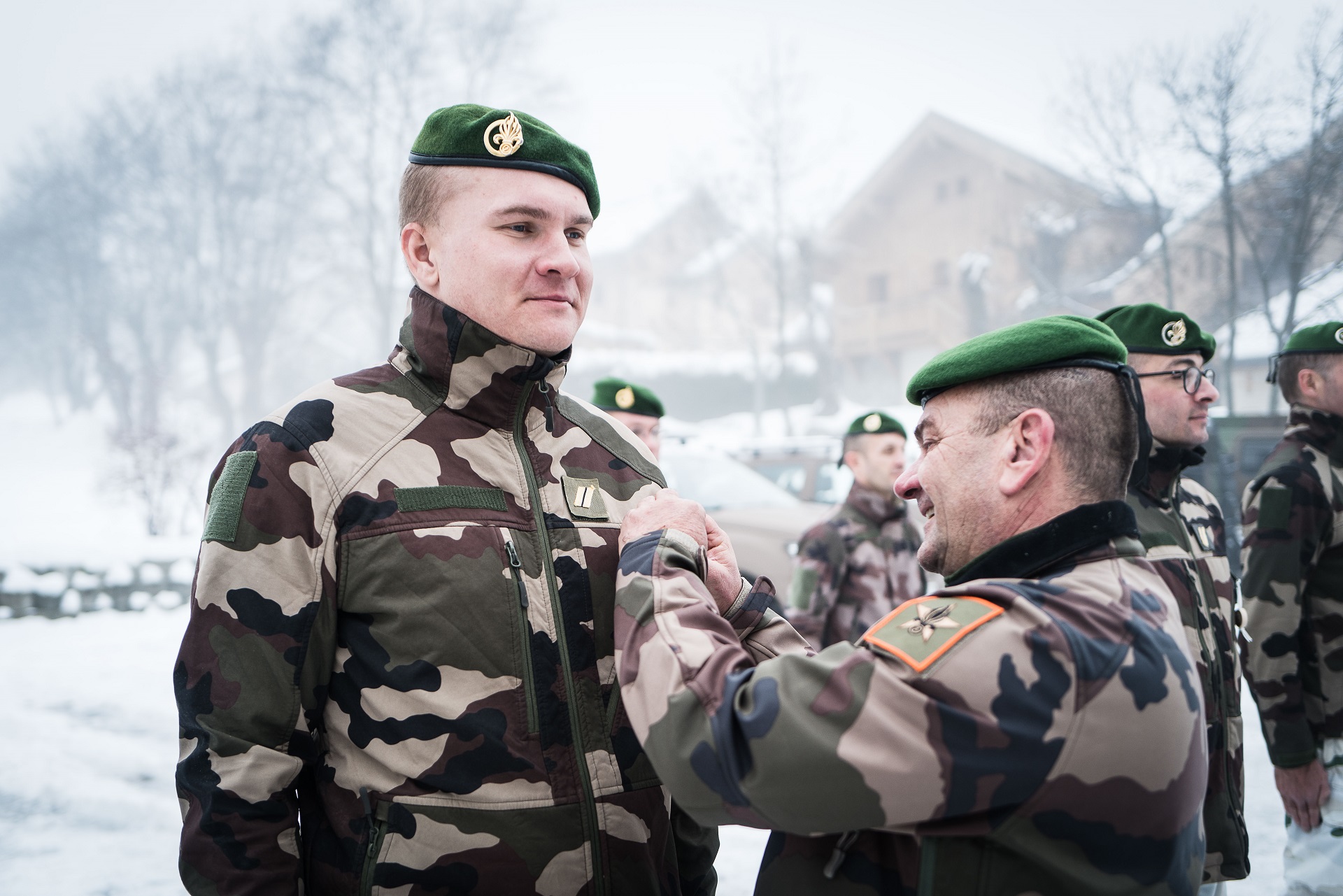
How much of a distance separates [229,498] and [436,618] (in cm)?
42

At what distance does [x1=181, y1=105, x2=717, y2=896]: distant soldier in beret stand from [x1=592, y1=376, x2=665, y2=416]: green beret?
3264 millimetres

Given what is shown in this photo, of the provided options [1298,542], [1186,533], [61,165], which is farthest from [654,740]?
[61,165]

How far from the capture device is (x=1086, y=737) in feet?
4.08

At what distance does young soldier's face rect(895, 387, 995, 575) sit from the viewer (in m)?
1.57

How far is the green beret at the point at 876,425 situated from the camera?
512 centimetres

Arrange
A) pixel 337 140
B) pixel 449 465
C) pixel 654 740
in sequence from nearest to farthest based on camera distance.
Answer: pixel 654 740 → pixel 449 465 → pixel 337 140

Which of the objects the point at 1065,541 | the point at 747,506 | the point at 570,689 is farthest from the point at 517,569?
the point at 747,506

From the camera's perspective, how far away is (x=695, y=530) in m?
1.70

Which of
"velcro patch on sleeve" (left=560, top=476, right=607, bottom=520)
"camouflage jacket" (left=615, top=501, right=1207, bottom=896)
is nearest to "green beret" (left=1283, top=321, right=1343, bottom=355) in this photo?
"camouflage jacket" (left=615, top=501, right=1207, bottom=896)

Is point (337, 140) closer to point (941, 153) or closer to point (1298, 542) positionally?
point (941, 153)

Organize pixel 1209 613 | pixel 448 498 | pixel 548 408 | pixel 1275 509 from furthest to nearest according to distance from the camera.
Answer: pixel 1275 509 < pixel 1209 613 < pixel 548 408 < pixel 448 498

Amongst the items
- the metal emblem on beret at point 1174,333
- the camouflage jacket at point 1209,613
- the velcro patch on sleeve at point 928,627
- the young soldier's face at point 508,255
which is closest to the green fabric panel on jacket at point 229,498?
the young soldier's face at point 508,255

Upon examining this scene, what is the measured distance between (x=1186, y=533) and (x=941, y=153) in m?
26.5

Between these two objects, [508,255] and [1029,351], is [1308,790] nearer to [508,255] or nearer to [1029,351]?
[1029,351]
